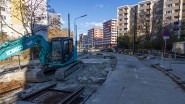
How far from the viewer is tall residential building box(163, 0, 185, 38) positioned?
209 ft

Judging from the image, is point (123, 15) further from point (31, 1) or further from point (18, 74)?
point (18, 74)

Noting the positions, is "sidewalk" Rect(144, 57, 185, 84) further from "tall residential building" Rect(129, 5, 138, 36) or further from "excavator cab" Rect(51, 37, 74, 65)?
"tall residential building" Rect(129, 5, 138, 36)

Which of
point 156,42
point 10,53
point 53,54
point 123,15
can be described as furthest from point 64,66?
point 123,15

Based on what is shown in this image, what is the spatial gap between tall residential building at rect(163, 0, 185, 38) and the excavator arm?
60168mm

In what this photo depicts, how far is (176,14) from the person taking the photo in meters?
67.2

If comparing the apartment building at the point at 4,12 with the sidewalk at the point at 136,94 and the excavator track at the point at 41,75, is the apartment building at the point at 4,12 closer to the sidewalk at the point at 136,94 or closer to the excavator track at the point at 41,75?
the excavator track at the point at 41,75

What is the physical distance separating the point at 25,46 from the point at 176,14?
69.5m

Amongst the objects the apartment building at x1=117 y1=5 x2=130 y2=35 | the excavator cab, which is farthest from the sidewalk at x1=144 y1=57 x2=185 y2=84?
the apartment building at x1=117 y1=5 x2=130 y2=35

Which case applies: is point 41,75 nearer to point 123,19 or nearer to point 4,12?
point 4,12

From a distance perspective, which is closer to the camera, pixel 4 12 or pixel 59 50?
pixel 59 50

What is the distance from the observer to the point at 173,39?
42.3 meters

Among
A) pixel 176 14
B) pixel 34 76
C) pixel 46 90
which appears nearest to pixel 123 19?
pixel 176 14

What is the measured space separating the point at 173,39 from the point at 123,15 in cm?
5395

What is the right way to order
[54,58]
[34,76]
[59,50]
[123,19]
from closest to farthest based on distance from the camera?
[34,76], [59,50], [54,58], [123,19]
